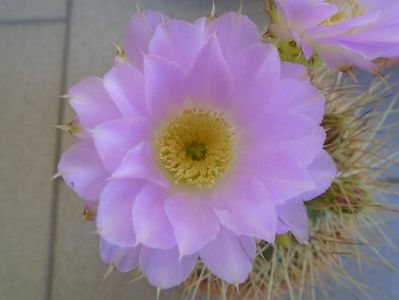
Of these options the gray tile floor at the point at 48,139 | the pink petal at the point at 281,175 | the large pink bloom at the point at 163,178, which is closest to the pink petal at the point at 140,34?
the large pink bloom at the point at 163,178

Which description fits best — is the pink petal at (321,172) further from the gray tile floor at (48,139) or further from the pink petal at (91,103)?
the gray tile floor at (48,139)

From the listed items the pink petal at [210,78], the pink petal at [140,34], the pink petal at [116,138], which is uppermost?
the pink petal at [140,34]

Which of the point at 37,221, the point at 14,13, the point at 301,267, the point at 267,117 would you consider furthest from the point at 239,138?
the point at 14,13

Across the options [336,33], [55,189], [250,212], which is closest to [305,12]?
[336,33]

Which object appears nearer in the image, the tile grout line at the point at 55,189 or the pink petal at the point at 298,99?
the pink petal at the point at 298,99

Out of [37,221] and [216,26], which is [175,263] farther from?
[37,221]

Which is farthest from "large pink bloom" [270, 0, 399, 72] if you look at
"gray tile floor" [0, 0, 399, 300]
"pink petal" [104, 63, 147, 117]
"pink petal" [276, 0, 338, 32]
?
"gray tile floor" [0, 0, 399, 300]
